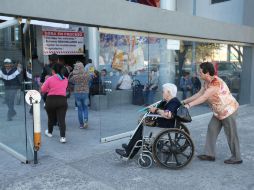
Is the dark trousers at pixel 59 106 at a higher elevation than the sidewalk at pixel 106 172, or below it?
higher

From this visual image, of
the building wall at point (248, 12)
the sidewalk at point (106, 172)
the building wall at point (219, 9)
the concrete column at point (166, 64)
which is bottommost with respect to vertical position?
the sidewalk at point (106, 172)

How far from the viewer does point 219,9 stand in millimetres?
13734

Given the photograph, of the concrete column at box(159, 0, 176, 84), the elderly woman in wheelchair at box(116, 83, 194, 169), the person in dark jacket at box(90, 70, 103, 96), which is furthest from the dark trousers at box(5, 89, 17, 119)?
the concrete column at box(159, 0, 176, 84)

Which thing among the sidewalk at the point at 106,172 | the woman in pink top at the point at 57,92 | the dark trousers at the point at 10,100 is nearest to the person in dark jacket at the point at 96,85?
the woman in pink top at the point at 57,92

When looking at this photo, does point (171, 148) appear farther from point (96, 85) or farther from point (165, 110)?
point (96, 85)

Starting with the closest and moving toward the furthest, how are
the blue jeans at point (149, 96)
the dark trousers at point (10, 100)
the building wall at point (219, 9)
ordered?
the dark trousers at point (10, 100) → the blue jeans at point (149, 96) → the building wall at point (219, 9)

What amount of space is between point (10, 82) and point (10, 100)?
31 cm

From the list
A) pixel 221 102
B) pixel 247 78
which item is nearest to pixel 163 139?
pixel 221 102

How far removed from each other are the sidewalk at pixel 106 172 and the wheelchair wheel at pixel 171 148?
121 mm

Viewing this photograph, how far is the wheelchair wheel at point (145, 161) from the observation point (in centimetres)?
463

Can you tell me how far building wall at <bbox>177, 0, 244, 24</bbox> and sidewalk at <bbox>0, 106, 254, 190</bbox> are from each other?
28.4ft

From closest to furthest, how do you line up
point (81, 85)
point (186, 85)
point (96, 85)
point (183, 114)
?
point (183, 114)
point (81, 85)
point (96, 85)
point (186, 85)

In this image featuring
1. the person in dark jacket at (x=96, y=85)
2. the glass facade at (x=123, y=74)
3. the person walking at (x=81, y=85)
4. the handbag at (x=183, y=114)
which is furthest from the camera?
the person in dark jacket at (x=96, y=85)

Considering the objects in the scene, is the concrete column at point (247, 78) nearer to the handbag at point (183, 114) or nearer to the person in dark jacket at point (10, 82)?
the handbag at point (183, 114)
